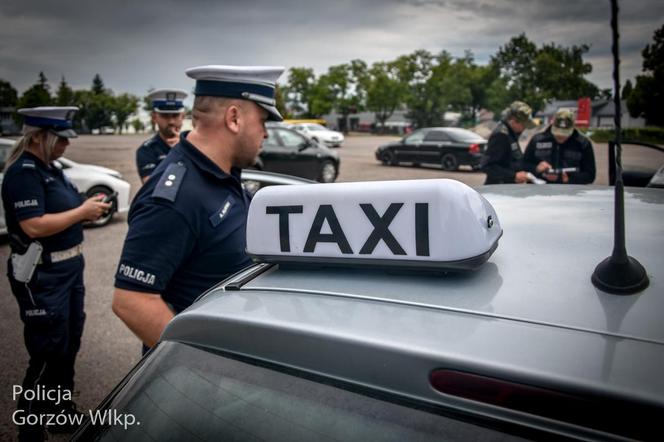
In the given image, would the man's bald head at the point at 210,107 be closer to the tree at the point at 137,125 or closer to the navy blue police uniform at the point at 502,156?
the navy blue police uniform at the point at 502,156

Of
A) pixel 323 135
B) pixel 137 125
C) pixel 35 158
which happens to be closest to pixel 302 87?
pixel 137 125

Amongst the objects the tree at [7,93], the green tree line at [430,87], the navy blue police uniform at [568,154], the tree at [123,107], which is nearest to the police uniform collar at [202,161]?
the navy blue police uniform at [568,154]

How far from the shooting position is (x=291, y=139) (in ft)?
39.3

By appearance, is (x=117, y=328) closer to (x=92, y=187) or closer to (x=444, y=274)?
(x=444, y=274)

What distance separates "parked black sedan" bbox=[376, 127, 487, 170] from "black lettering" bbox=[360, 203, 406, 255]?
44.7 feet

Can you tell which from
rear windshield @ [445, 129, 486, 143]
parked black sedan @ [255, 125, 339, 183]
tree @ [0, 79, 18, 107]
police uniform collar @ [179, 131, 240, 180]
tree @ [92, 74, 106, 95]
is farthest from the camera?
tree @ [92, 74, 106, 95]

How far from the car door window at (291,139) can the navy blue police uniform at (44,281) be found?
942 centimetres

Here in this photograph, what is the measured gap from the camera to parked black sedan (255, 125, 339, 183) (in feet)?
38.6

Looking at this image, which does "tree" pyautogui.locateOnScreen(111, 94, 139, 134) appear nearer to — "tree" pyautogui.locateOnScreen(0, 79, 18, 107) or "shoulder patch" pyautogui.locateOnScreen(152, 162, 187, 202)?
"tree" pyautogui.locateOnScreen(0, 79, 18, 107)

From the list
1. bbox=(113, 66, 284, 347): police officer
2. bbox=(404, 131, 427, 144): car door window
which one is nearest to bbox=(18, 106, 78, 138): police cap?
bbox=(113, 66, 284, 347): police officer

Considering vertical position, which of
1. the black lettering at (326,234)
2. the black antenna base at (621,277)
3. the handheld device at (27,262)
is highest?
the black lettering at (326,234)

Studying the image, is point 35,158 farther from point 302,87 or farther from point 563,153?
point 302,87

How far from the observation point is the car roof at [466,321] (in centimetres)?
67

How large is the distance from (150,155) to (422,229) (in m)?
3.42
